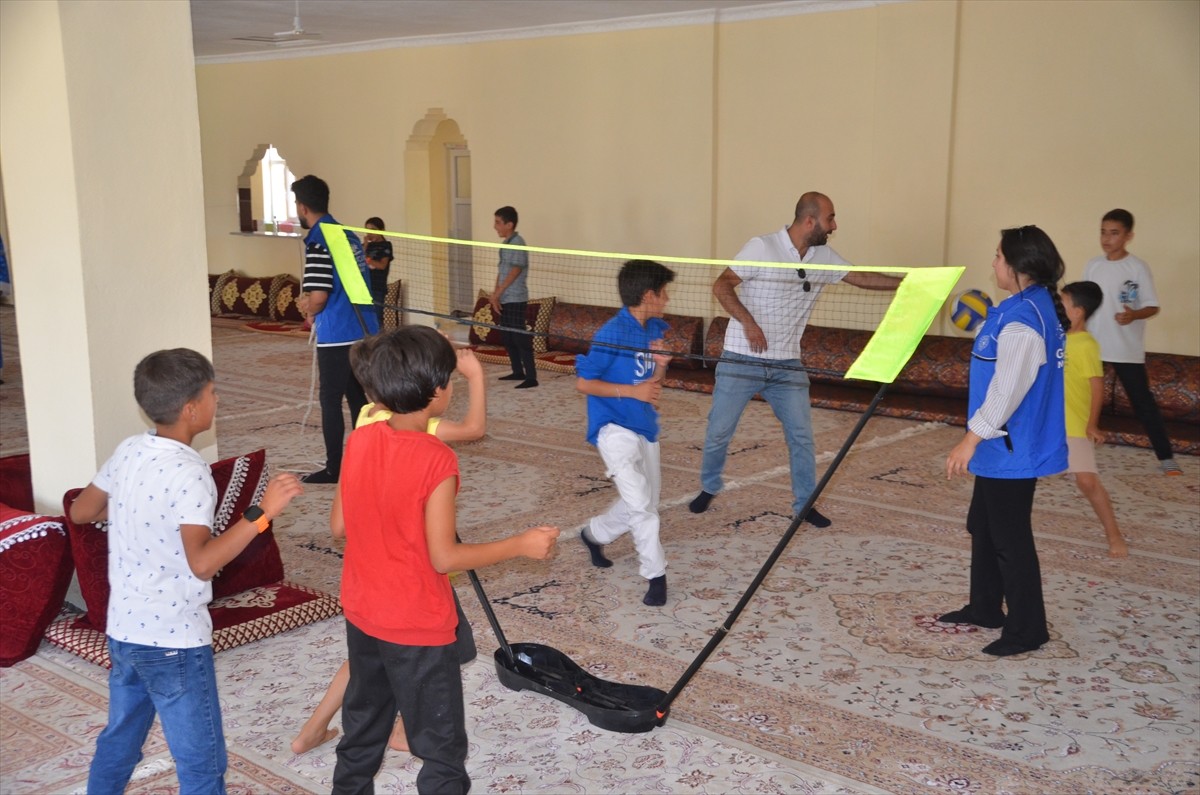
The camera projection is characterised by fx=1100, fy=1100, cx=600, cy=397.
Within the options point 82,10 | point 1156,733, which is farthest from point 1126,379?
point 82,10

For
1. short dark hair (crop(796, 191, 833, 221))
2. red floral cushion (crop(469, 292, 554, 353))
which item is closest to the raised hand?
short dark hair (crop(796, 191, 833, 221))

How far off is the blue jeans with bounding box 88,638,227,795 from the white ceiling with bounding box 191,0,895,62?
299 inches

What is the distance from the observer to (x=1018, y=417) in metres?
3.76

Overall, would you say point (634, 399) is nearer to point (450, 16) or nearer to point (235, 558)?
point (235, 558)

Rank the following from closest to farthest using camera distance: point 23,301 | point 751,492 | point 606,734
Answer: point 606,734, point 23,301, point 751,492

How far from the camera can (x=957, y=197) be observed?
27.5 feet

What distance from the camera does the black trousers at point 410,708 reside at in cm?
238

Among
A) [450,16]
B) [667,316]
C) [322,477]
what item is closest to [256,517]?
[322,477]

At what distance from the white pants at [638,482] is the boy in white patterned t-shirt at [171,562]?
1963 millimetres

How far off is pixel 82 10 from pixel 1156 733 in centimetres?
418

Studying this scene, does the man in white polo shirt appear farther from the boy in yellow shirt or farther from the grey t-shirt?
the grey t-shirt

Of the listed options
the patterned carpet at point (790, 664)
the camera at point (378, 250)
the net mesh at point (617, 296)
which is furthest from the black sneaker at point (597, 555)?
the camera at point (378, 250)

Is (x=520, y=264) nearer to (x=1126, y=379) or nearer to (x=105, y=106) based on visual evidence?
(x=1126, y=379)

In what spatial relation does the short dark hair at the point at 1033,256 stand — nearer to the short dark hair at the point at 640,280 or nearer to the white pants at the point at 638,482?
the short dark hair at the point at 640,280
